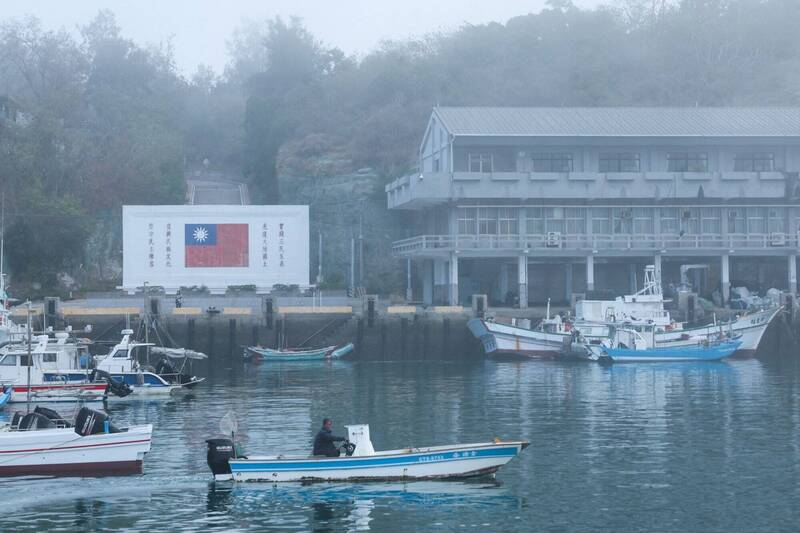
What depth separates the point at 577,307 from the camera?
6969 centimetres

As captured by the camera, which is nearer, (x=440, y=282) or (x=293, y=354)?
(x=293, y=354)

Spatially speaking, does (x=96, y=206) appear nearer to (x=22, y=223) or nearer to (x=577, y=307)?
(x=22, y=223)

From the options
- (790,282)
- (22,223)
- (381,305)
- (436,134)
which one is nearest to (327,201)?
(436,134)

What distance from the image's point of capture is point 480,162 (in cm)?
8119

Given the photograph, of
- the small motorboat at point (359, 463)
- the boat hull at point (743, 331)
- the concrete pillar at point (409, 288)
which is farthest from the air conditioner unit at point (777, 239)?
the small motorboat at point (359, 463)

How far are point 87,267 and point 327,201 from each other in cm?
2000

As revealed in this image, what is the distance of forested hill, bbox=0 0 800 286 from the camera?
A: 9038cm

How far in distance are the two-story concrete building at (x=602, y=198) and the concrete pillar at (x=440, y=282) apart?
149mm

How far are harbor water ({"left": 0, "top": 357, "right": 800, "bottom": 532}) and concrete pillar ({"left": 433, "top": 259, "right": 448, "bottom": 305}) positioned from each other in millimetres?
22414

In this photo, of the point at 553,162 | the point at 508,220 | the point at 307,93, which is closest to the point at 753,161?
the point at 553,162

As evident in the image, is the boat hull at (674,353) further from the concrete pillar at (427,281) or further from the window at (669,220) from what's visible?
the concrete pillar at (427,281)

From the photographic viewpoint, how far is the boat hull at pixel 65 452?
101 feet

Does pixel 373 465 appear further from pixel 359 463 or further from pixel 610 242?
pixel 610 242

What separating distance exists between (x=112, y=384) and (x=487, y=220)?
125ft
